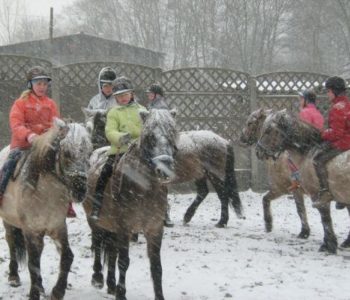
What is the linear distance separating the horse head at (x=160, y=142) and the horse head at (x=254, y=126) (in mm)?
4435

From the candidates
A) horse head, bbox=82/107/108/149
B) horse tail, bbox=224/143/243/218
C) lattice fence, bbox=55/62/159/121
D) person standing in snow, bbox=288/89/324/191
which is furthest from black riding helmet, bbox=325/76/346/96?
lattice fence, bbox=55/62/159/121

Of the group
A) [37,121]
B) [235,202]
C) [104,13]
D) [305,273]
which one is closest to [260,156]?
[235,202]

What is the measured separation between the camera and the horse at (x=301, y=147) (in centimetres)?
706

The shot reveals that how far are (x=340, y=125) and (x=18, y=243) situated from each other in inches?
173

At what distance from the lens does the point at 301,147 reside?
7324mm

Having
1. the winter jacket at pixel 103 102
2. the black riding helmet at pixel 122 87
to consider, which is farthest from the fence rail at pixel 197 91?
the black riding helmet at pixel 122 87

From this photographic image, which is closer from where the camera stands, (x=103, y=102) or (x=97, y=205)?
(x=97, y=205)

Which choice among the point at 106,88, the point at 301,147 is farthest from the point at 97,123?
the point at 301,147

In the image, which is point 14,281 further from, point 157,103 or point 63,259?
point 157,103

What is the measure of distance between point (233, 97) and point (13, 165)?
7964 mm

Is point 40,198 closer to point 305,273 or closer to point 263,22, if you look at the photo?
point 305,273

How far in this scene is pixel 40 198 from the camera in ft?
15.7

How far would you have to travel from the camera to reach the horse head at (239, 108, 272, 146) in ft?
28.6

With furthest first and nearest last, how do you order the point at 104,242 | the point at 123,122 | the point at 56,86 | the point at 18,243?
the point at 56,86 < the point at 18,243 < the point at 104,242 < the point at 123,122
